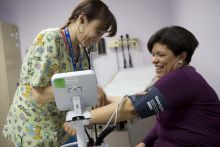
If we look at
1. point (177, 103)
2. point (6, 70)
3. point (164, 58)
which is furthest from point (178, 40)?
point (6, 70)

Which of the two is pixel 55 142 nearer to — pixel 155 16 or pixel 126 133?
pixel 126 133

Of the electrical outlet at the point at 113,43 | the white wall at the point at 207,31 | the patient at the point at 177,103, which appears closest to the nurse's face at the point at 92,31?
the patient at the point at 177,103

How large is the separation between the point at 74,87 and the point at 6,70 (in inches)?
112

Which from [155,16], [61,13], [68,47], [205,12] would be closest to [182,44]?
[68,47]

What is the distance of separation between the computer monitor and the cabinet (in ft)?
9.12

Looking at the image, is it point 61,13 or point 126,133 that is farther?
point 61,13

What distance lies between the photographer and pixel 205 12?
1874mm

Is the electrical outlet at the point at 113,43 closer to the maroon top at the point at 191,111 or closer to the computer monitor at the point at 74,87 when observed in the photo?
the maroon top at the point at 191,111

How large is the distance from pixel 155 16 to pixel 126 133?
2.06 meters

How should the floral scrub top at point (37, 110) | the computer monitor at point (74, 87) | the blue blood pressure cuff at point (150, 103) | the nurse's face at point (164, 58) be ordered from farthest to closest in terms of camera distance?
the nurse's face at point (164, 58)
the floral scrub top at point (37, 110)
the blue blood pressure cuff at point (150, 103)
the computer monitor at point (74, 87)

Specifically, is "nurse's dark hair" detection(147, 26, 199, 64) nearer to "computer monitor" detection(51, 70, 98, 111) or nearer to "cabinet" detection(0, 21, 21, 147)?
"computer monitor" detection(51, 70, 98, 111)

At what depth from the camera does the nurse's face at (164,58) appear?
117 cm

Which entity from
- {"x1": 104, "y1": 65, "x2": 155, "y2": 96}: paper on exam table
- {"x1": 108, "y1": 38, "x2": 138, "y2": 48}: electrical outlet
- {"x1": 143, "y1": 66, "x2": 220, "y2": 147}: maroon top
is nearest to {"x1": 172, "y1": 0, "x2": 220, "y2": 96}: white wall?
{"x1": 104, "y1": 65, "x2": 155, "y2": 96}: paper on exam table

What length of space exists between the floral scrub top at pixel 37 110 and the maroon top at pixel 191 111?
45 cm
